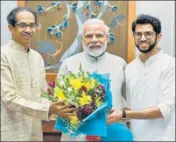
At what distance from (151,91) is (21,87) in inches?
29.3

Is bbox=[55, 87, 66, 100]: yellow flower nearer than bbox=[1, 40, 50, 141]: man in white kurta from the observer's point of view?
Yes

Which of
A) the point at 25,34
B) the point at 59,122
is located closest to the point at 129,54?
the point at 25,34

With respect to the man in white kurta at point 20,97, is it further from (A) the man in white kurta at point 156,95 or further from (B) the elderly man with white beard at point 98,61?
(A) the man in white kurta at point 156,95

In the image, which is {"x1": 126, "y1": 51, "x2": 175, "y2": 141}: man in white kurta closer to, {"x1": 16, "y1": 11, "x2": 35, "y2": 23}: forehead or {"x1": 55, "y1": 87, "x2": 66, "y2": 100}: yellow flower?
{"x1": 55, "y1": 87, "x2": 66, "y2": 100}: yellow flower

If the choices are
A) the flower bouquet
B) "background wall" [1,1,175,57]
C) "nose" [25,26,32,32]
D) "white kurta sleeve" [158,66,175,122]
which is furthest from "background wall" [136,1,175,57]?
the flower bouquet

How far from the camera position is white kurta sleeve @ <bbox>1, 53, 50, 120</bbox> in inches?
74.3

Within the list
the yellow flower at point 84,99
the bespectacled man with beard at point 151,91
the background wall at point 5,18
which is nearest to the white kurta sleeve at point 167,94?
the bespectacled man with beard at point 151,91

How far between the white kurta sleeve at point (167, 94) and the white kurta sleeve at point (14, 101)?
2.11 ft

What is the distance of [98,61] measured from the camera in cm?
222

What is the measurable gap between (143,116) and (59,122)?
0.49 metres

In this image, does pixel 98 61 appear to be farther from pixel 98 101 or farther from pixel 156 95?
pixel 98 101

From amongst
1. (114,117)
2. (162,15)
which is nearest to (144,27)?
(114,117)

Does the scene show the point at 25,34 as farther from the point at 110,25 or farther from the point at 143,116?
the point at 110,25

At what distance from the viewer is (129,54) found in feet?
9.15
